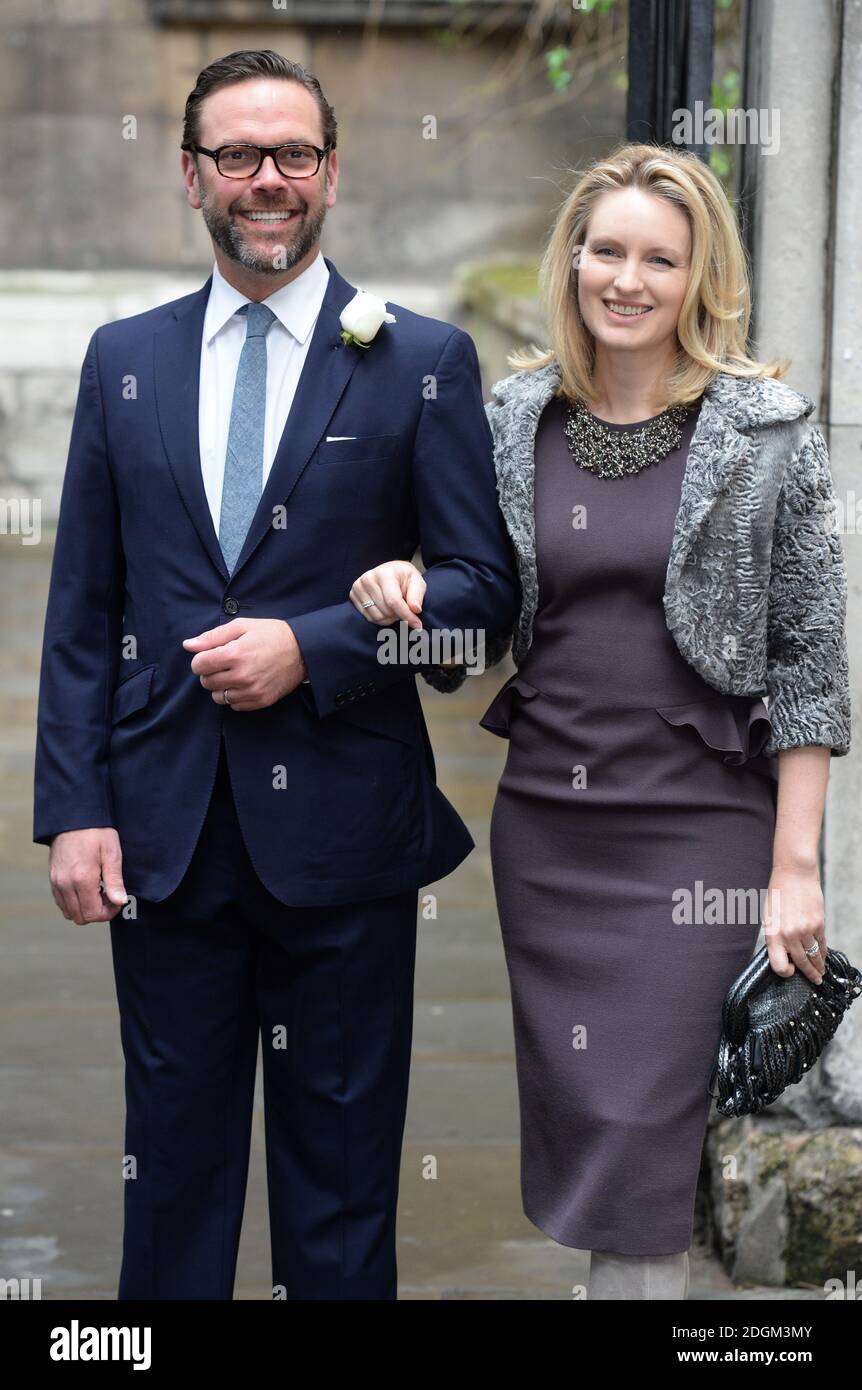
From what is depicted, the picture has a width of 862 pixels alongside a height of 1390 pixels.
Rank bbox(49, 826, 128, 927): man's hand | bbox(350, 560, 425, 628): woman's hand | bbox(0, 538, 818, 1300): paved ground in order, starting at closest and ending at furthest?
1. bbox(350, 560, 425, 628): woman's hand
2. bbox(49, 826, 128, 927): man's hand
3. bbox(0, 538, 818, 1300): paved ground

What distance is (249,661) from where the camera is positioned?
2900mm

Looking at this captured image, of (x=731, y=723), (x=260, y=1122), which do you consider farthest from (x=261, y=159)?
(x=260, y=1122)

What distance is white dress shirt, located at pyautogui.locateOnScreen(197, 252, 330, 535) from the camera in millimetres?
3059

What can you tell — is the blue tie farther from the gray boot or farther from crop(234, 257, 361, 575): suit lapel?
the gray boot

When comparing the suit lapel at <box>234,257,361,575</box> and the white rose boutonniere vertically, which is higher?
the white rose boutonniere

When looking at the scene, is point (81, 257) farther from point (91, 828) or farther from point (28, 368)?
point (91, 828)

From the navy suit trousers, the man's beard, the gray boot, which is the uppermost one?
the man's beard

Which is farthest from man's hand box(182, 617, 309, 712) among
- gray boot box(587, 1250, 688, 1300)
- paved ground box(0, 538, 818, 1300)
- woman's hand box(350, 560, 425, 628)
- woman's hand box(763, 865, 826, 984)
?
paved ground box(0, 538, 818, 1300)

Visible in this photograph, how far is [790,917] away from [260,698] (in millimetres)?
844

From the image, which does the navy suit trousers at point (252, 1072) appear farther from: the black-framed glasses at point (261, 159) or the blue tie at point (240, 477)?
the black-framed glasses at point (261, 159)

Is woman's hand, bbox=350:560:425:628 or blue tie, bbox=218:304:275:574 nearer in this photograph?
woman's hand, bbox=350:560:425:628

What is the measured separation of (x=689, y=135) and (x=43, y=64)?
11101 mm

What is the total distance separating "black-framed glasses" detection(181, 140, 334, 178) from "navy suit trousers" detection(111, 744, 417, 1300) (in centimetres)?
86

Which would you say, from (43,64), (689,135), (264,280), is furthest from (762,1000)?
(43,64)
